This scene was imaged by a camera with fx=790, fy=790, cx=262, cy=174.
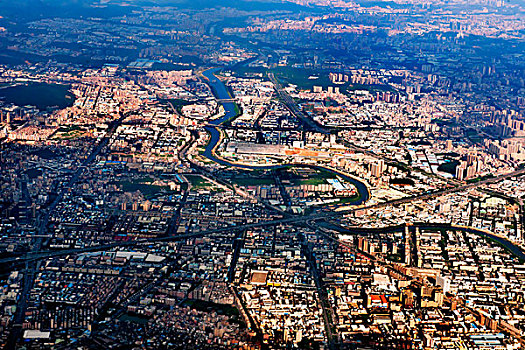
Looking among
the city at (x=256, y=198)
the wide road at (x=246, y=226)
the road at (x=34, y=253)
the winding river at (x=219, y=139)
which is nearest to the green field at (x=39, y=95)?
the city at (x=256, y=198)

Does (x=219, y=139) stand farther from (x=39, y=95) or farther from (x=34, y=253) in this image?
(x=34, y=253)

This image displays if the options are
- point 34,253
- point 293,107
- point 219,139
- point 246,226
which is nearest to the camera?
point 34,253

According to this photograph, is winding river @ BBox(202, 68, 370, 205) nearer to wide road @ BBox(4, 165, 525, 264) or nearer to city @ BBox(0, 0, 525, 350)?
city @ BBox(0, 0, 525, 350)

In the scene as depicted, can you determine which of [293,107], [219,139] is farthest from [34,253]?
[293,107]

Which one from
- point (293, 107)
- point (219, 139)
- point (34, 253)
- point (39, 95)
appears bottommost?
point (293, 107)

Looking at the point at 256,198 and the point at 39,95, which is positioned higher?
the point at 39,95

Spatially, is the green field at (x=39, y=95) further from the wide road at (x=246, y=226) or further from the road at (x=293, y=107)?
the wide road at (x=246, y=226)

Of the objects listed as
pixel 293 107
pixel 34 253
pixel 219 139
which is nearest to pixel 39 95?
pixel 219 139

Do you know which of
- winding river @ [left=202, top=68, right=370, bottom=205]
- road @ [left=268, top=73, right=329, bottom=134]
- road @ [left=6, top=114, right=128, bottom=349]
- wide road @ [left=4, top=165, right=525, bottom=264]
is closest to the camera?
road @ [left=6, top=114, right=128, bottom=349]

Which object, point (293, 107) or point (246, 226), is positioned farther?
point (293, 107)

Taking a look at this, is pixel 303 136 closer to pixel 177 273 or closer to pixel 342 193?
pixel 342 193

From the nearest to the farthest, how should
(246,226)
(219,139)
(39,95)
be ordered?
(246,226) < (219,139) < (39,95)

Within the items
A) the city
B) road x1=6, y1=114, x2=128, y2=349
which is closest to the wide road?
the city
